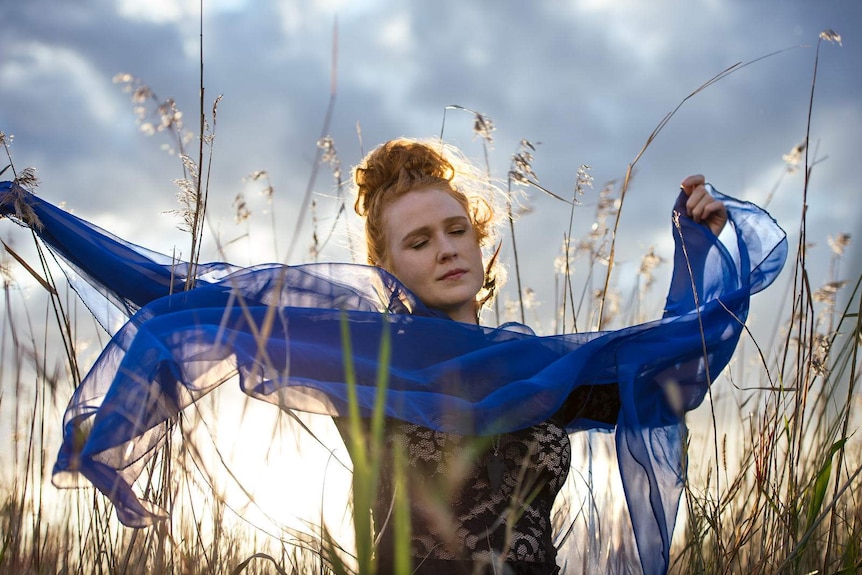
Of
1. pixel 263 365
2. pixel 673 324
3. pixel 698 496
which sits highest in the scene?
pixel 673 324

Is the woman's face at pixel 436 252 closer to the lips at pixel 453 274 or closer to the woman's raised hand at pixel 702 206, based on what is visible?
the lips at pixel 453 274

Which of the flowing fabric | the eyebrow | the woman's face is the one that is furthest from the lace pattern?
the eyebrow

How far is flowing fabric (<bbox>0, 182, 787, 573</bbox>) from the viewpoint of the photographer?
130 cm

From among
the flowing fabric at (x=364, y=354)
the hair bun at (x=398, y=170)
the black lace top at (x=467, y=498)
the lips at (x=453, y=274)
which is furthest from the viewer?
the hair bun at (x=398, y=170)

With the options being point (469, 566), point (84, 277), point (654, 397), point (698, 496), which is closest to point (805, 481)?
point (698, 496)

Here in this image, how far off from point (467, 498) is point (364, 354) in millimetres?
408

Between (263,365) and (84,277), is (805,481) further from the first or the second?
(84,277)

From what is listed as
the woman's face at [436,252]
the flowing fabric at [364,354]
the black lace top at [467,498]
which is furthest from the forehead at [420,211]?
the black lace top at [467,498]

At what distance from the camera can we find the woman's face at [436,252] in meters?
1.96

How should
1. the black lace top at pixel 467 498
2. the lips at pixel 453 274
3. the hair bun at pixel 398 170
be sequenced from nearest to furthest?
the black lace top at pixel 467 498 → the lips at pixel 453 274 → the hair bun at pixel 398 170

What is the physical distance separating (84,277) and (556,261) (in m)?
1.62

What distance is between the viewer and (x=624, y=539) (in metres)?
1.81

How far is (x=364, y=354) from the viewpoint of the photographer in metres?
1.54

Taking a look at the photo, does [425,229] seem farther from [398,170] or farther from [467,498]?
[467,498]
